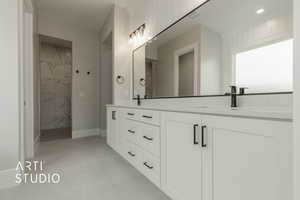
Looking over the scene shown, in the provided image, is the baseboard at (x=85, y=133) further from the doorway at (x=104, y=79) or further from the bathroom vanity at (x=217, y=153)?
the bathroom vanity at (x=217, y=153)

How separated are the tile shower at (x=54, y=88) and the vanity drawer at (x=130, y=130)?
3.38 metres

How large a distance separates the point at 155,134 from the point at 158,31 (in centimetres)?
156

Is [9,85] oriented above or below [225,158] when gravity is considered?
above

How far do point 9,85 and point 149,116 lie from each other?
1.59 meters

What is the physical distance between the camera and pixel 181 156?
1251 millimetres

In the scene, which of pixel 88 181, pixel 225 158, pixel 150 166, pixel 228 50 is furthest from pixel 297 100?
pixel 88 181

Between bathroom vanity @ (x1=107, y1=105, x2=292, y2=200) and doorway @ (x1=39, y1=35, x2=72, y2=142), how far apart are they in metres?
4.22

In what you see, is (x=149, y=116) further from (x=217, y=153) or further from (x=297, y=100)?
(x=297, y=100)

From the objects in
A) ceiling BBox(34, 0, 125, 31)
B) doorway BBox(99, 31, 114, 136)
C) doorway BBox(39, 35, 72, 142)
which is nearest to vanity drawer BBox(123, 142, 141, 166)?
doorway BBox(99, 31, 114, 136)

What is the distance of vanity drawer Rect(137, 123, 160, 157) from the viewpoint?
155 cm

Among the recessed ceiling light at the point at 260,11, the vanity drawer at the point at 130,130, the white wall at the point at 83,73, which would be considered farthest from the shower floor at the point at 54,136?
the recessed ceiling light at the point at 260,11

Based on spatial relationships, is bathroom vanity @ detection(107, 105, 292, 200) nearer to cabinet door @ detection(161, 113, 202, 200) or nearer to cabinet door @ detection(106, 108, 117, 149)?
cabinet door @ detection(161, 113, 202, 200)

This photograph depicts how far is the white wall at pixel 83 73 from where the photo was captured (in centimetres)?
396

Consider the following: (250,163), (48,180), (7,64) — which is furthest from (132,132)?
(7,64)
